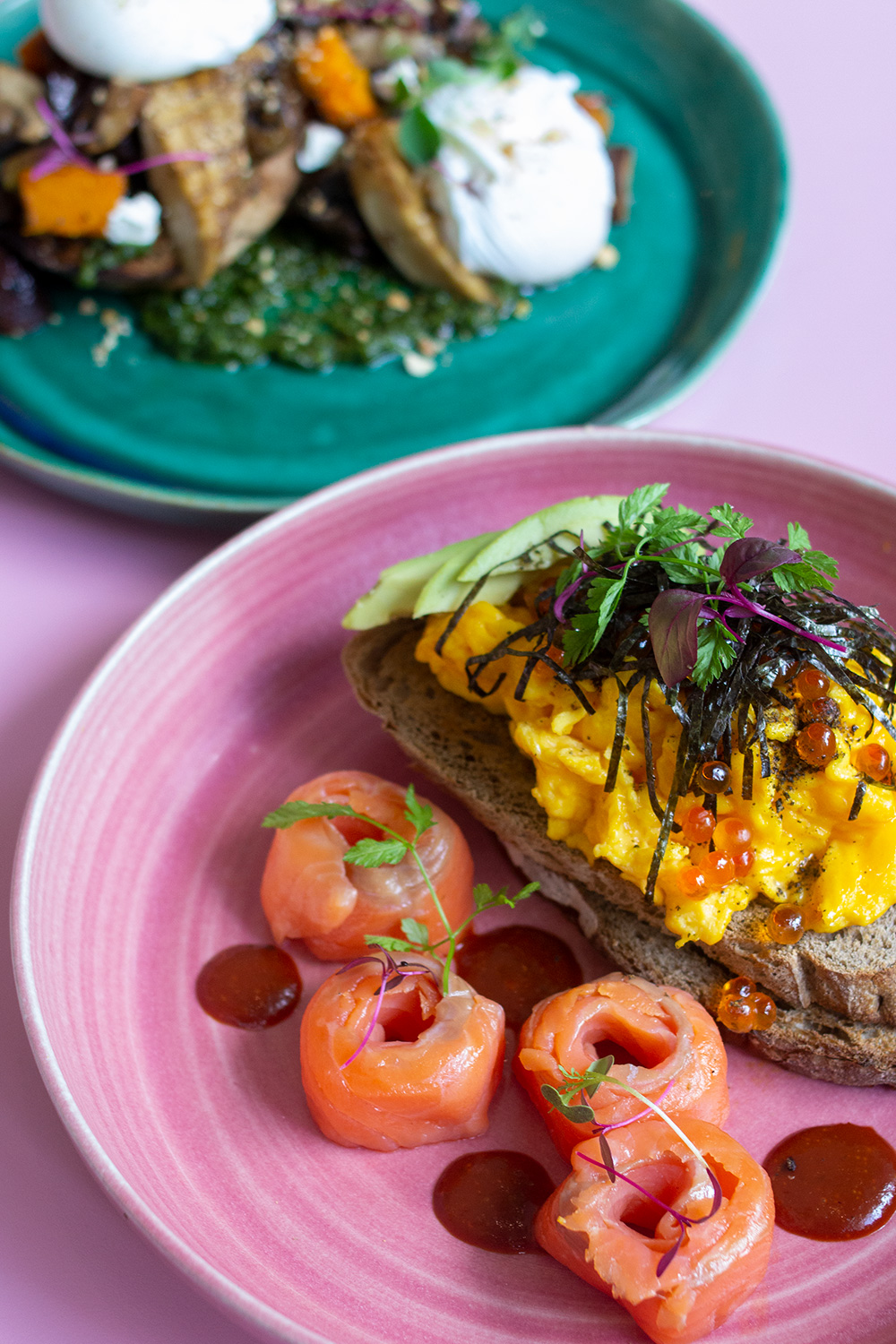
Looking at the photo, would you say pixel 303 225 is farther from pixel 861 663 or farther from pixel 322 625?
pixel 861 663

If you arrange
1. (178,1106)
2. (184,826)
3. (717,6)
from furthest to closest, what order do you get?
(717,6), (184,826), (178,1106)

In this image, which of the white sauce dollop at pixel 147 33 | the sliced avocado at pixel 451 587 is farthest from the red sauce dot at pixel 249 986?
the white sauce dollop at pixel 147 33

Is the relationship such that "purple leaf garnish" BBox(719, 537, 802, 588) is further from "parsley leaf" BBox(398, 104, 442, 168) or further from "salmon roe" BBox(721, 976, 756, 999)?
"parsley leaf" BBox(398, 104, 442, 168)

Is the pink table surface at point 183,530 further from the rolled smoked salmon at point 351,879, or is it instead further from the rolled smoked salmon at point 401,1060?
the rolled smoked salmon at point 351,879

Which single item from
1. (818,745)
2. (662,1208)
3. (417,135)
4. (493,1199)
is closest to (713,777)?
(818,745)

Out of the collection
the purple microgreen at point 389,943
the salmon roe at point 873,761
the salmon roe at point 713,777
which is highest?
the salmon roe at point 873,761

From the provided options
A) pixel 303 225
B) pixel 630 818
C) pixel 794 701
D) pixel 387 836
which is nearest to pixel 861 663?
pixel 794 701

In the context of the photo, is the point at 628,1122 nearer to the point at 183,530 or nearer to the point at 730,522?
the point at 730,522
